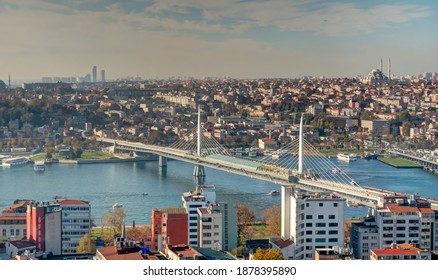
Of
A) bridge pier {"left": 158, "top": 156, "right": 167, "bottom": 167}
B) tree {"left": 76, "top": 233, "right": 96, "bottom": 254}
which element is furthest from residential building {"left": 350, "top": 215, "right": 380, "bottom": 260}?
bridge pier {"left": 158, "top": 156, "right": 167, "bottom": 167}

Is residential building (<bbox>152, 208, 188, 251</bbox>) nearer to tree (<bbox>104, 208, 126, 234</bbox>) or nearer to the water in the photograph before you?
tree (<bbox>104, 208, 126, 234</bbox>)

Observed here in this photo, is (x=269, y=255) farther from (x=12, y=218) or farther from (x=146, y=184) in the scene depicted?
(x=146, y=184)

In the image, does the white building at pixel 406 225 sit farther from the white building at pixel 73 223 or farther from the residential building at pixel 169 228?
the white building at pixel 73 223

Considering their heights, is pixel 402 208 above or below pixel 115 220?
above

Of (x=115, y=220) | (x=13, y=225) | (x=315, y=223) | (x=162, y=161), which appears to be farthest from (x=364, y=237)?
(x=162, y=161)

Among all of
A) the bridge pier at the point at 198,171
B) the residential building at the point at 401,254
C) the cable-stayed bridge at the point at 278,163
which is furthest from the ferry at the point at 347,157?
the residential building at the point at 401,254
